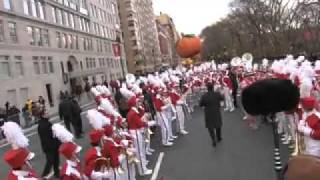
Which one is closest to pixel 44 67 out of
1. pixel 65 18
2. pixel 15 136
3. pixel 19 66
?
pixel 19 66

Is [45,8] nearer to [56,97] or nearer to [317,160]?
[56,97]

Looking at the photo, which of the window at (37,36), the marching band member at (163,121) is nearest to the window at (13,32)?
the window at (37,36)

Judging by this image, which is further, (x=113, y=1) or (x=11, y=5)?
(x=113, y=1)

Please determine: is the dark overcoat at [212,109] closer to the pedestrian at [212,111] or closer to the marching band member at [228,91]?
the pedestrian at [212,111]

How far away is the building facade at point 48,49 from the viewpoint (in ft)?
157

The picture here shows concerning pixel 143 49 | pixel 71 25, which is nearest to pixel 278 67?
pixel 71 25

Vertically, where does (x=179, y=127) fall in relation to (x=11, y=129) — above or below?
below

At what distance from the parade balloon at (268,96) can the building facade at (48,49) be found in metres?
39.6

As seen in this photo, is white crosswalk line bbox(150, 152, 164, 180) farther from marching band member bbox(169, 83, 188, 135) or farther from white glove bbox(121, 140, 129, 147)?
marching band member bbox(169, 83, 188, 135)

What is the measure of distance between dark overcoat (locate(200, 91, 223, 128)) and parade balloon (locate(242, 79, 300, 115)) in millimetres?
9807

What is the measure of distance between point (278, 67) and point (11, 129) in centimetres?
1161

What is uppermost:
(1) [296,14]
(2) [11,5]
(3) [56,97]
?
(2) [11,5]

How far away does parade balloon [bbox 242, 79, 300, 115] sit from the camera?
6586 millimetres

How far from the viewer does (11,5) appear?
50.3 meters
